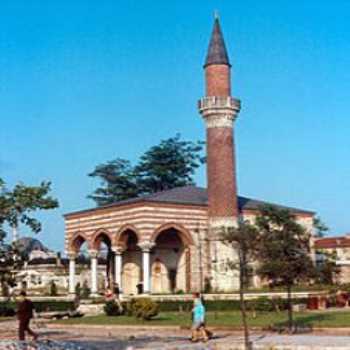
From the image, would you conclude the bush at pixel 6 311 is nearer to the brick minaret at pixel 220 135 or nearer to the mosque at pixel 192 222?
the mosque at pixel 192 222

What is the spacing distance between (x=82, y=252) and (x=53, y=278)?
31.3 feet

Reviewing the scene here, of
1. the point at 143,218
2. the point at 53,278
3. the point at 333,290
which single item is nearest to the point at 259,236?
the point at 333,290

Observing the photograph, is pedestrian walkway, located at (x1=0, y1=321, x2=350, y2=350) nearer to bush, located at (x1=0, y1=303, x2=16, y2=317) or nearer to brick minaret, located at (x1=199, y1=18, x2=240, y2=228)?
bush, located at (x1=0, y1=303, x2=16, y2=317)

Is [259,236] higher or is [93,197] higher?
[93,197]

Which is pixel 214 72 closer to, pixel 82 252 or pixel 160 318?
pixel 82 252

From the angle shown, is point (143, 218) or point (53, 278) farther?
point (53, 278)

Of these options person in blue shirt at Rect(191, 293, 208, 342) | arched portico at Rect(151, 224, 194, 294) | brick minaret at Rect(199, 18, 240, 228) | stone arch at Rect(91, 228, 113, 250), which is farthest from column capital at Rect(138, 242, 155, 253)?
person in blue shirt at Rect(191, 293, 208, 342)

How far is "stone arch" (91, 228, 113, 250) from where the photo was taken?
47491 mm

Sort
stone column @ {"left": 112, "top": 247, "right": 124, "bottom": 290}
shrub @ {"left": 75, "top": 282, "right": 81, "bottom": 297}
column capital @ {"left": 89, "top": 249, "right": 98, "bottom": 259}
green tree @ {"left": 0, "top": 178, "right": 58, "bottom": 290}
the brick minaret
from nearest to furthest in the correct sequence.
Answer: green tree @ {"left": 0, "top": 178, "right": 58, "bottom": 290} < the brick minaret < stone column @ {"left": 112, "top": 247, "right": 124, "bottom": 290} < shrub @ {"left": 75, "top": 282, "right": 81, "bottom": 297} < column capital @ {"left": 89, "top": 249, "right": 98, "bottom": 259}

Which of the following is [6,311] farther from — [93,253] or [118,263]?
[93,253]

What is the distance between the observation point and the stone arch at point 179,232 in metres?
44.5

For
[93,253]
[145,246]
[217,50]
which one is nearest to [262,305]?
[145,246]

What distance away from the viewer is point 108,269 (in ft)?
173

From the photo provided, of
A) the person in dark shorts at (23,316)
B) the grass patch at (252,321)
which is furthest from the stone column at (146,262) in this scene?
the person in dark shorts at (23,316)
